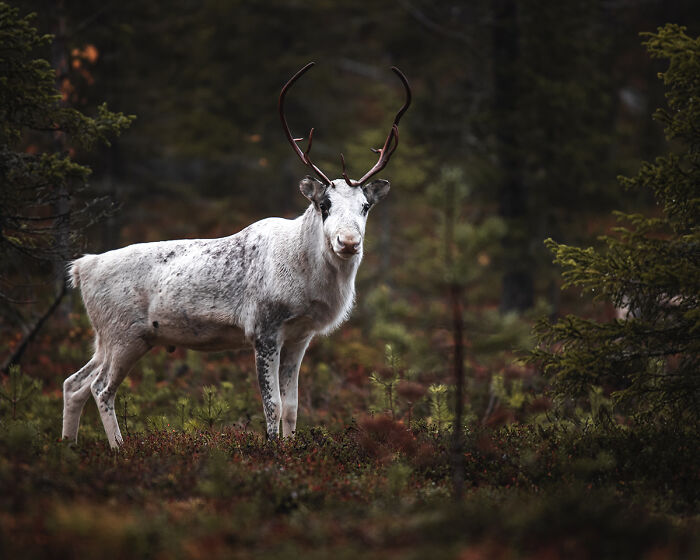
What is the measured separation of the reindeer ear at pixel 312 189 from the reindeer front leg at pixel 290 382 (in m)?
1.75

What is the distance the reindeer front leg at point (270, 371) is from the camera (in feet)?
24.2

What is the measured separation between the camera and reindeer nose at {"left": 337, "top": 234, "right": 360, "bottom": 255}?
22.5 feet

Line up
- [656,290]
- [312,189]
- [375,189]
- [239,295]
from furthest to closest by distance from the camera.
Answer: [375,189]
[239,295]
[312,189]
[656,290]

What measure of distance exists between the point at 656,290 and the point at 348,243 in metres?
3.19

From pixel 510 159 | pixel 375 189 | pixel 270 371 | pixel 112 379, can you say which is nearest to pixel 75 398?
pixel 112 379

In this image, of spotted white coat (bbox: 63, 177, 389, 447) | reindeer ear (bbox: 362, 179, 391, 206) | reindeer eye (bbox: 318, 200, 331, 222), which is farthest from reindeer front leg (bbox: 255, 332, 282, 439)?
reindeer ear (bbox: 362, 179, 391, 206)

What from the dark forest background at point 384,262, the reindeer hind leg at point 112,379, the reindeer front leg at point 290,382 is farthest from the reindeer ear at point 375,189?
the reindeer hind leg at point 112,379

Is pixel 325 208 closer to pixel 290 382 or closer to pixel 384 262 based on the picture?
pixel 290 382

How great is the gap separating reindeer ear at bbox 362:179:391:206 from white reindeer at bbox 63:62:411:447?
1 centimetres

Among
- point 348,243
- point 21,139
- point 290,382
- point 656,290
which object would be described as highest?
point 21,139

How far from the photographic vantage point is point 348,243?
22.5 ft

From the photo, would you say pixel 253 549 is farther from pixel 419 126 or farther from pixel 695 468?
pixel 419 126

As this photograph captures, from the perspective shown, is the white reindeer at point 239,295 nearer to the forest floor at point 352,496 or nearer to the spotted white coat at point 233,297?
the spotted white coat at point 233,297

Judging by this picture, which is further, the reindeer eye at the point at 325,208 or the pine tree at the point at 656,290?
the reindeer eye at the point at 325,208
